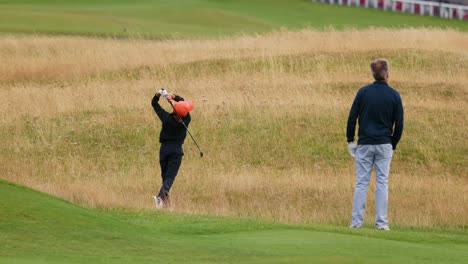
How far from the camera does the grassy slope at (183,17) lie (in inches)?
1683

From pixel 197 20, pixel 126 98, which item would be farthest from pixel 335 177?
pixel 197 20

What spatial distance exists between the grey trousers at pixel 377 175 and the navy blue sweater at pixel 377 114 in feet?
0.33

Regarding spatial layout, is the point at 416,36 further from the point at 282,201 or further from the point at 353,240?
the point at 353,240

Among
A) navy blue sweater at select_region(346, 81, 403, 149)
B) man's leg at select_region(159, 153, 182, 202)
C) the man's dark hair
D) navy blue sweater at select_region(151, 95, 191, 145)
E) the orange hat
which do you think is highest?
the man's dark hair

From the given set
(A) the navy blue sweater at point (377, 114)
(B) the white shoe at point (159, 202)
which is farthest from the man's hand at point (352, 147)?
(B) the white shoe at point (159, 202)

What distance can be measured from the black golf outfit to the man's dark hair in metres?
2.94

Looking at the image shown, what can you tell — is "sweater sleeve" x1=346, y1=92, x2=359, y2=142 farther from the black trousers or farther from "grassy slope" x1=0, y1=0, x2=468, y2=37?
"grassy slope" x1=0, y1=0, x2=468, y2=37

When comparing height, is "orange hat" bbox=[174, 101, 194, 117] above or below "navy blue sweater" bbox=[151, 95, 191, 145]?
above

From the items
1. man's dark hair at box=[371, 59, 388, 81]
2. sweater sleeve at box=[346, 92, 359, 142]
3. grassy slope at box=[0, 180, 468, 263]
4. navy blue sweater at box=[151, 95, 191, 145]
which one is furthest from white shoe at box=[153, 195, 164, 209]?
man's dark hair at box=[371, 59, 388, 81]

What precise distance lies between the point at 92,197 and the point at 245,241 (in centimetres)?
537

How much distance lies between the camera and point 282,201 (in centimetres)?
1758

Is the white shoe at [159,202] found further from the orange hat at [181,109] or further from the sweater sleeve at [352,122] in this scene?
the sweater sleeve at [352,122]

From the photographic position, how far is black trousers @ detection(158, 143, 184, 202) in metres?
16.1

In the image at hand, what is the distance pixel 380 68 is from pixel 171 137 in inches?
129
